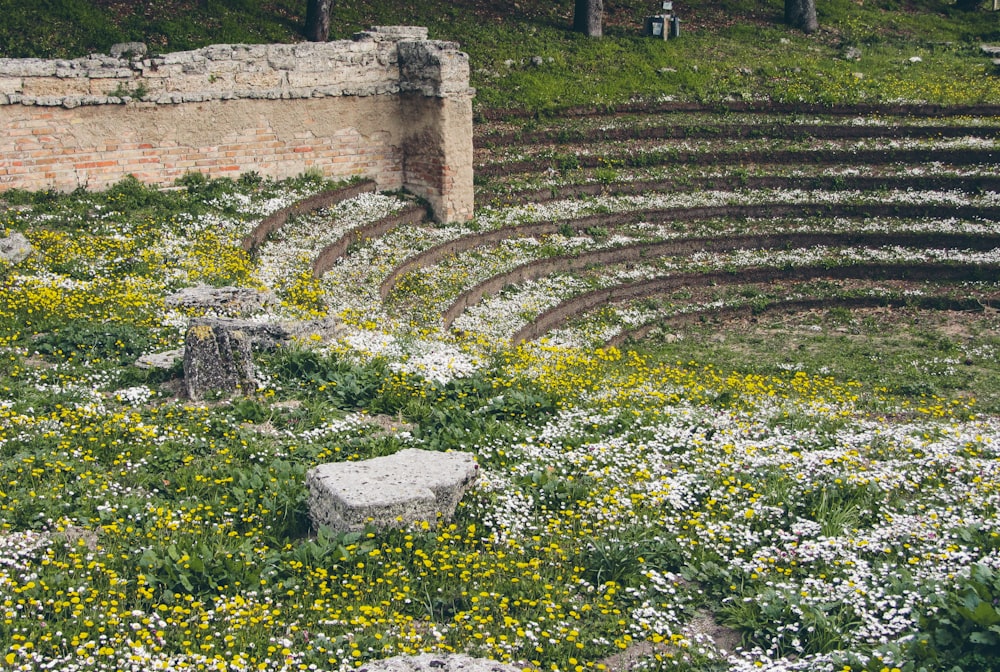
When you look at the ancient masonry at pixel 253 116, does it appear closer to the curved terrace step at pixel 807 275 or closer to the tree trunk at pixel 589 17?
the curved terrace step at pixel 807 275

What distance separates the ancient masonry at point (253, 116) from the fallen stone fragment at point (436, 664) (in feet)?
43.6

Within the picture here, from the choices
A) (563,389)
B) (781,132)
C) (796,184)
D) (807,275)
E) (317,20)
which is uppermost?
(317,20)

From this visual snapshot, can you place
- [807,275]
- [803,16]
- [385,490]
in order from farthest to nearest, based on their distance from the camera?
1. [803,16]
2. [807,275]
3. [385,490]

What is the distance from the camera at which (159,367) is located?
11.4 meters

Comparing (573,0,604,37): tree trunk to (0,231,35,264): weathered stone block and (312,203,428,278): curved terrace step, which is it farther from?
(0,231,35,264): weathered stone block

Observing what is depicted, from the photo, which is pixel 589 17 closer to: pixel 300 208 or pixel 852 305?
pixel 852 305

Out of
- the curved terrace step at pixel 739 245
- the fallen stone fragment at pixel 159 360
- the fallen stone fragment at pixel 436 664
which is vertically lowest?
the fallen stone fragment at pixel 436 664

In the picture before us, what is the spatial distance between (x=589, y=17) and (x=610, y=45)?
1130mm

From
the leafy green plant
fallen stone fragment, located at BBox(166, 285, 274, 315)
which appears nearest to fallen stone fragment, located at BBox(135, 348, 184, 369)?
fallen stone fragment, located at BBox(166, 285, 274, 315)

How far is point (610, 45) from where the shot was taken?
91.0ft

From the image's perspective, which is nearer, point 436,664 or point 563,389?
point 436,664

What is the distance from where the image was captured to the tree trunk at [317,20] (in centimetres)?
2508

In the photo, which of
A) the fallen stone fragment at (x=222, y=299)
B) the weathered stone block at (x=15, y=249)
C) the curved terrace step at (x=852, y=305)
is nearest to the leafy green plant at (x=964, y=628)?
the fallen stone fragment at (x=222, y=299)

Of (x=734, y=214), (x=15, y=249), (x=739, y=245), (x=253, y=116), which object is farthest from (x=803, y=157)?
(x=15, y=249)
